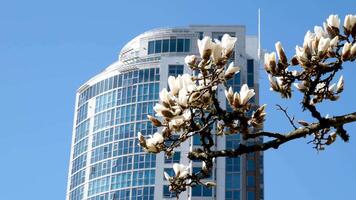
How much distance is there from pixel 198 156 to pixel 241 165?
210 feet

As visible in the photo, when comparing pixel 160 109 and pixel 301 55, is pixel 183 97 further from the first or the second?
pixel 301 55

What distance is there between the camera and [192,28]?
247 feet

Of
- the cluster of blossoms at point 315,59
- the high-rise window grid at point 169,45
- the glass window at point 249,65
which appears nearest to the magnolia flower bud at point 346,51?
the cluster of blossoms at point 315,59

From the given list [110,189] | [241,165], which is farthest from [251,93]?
[110,189]

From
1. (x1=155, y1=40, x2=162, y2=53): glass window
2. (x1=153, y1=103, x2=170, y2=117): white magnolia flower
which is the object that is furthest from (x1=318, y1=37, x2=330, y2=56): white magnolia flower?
(x1=155, y1=40, x2=162, y2=53): glass window

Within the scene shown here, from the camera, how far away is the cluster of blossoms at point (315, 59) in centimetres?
509

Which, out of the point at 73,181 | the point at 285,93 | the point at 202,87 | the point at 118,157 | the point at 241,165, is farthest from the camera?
the point at 73,181

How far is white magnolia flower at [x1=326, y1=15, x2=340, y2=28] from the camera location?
5.40m

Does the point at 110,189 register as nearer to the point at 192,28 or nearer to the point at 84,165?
the point at 84,165

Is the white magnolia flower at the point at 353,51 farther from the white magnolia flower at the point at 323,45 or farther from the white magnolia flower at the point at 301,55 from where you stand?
the white magnolia flower at the point at 301,55

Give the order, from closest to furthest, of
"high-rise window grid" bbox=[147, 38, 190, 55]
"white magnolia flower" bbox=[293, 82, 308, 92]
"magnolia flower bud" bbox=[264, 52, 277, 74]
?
"magnolia flower bud" bbox=[264, 52, 277, 74] → "white magnolia flower" bbox=[293, 82, 308, 92] → "high-rise window grid" bbox=[147, 38, 190, 55]

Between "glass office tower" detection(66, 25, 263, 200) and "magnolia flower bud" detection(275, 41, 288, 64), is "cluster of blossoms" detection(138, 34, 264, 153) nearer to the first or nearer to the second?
"magnolia flower bud" detection(275, 41, 288, 64)

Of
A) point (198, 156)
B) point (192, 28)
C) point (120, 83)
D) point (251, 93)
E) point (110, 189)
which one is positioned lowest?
point (198, 156)

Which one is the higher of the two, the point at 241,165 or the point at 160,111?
the point at 241,165
